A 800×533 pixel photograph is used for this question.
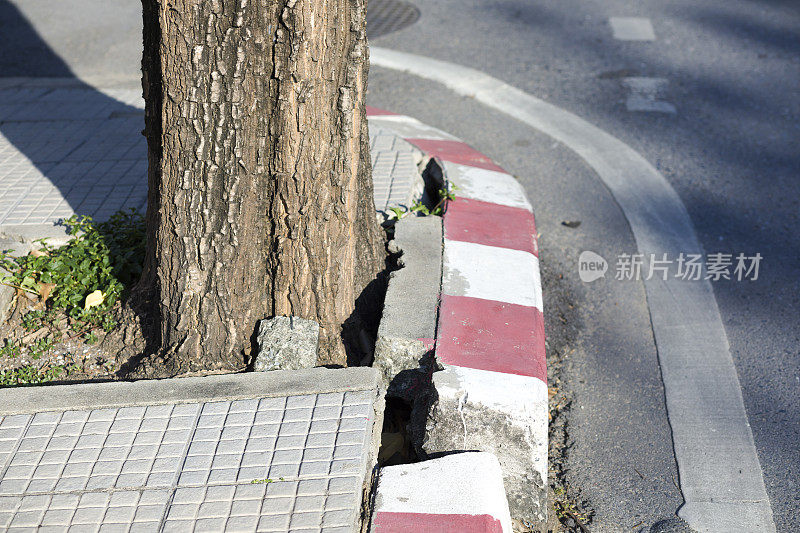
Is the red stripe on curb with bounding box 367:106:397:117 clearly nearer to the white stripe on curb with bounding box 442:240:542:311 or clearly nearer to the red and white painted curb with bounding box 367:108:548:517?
the red and white painted curb with bounding box 367:108:548:517

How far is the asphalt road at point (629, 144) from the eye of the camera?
2.73 metres

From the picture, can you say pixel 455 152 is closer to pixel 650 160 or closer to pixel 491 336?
pixel 650 160

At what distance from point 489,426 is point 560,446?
0.55 metres

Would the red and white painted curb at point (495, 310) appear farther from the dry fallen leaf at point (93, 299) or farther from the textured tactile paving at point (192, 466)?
the dry fallen leaf at point (93, 299)

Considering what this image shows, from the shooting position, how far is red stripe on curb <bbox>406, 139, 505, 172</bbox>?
422 cm

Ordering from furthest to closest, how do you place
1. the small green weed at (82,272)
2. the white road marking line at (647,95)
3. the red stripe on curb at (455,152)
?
1. the white road marking line at (647,95)
2. the red stripe on curb at (455,152)
3. the small green weed at (82,272)

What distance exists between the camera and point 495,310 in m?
2.80

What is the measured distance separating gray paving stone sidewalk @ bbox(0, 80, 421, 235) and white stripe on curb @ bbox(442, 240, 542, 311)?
0.57 meters

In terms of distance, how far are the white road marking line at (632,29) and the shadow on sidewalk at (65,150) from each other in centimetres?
443

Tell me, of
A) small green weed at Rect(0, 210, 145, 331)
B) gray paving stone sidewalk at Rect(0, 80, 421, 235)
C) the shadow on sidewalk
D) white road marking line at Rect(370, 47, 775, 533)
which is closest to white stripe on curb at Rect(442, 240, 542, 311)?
gray paving stone sidewalk at Rect(0, 80, 421, 235)

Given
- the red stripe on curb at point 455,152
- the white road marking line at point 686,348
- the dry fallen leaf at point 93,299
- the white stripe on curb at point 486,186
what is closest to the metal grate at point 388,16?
Answer: the white road marking line at point 686,348

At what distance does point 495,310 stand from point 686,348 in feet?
3.43

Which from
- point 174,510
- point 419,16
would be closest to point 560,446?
point 174,510

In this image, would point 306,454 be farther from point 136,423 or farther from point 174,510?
point 136,423
